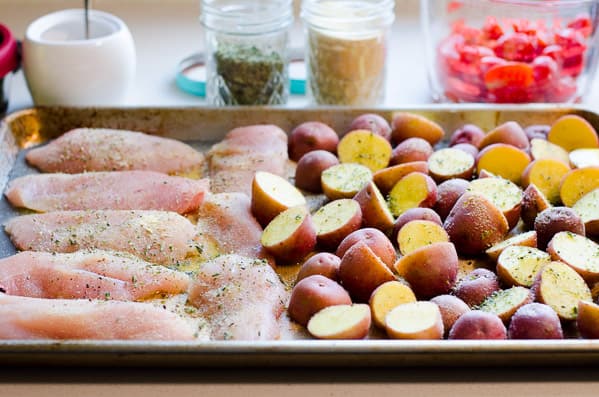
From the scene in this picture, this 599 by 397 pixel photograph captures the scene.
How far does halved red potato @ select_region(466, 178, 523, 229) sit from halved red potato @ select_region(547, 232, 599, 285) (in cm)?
12

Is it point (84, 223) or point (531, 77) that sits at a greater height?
point (531, 77)

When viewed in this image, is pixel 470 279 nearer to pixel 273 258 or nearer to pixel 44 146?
pixel 273 258

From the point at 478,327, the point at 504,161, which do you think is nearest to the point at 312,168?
the point at 504,161

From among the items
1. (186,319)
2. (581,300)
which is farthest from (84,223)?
(581,300)

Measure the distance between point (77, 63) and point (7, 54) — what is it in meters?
0.15

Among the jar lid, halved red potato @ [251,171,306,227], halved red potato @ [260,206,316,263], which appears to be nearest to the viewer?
halved red potato @ [260,206,316,263]

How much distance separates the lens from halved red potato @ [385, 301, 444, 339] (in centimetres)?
129

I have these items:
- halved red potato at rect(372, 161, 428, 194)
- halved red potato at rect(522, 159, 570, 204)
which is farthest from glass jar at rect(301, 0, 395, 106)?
halved red potato at rect(522, 159, 570, 204)

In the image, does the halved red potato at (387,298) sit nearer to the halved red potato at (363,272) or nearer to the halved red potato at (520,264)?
the halved red potato at (363,272)

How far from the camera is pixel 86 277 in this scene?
4.73 feet

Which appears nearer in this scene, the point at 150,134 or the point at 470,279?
the point at 470,279

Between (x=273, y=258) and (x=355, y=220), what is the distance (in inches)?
6.4

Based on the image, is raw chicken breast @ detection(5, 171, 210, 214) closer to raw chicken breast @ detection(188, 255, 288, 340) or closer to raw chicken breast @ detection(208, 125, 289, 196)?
raw chicken breast @ detection(208, 125, 289, 196)

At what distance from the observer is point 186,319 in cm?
140
